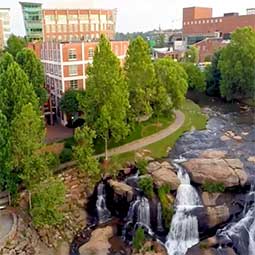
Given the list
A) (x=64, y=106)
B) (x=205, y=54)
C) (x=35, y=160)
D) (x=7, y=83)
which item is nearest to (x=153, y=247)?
(x=35, y=160)

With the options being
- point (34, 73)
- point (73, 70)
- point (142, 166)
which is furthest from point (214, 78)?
point (142, 166)

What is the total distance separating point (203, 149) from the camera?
32594 millimetres

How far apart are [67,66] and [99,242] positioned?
23.4 m

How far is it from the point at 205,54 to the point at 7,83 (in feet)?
240

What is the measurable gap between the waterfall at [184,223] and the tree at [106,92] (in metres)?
6.82

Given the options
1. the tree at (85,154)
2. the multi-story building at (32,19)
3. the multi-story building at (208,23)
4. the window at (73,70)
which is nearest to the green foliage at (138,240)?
the tree at (85,154)

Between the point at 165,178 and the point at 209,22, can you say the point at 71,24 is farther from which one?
the point at 209,22

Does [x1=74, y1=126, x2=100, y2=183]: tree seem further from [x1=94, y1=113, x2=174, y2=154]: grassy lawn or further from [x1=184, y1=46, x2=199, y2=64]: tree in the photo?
[x1=184, y1=46, x2=199, y2=64]: tree

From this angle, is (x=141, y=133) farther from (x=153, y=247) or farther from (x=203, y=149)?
(x=153, y=247)

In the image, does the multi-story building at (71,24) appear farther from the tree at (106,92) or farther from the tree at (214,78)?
the tree at (106,92)

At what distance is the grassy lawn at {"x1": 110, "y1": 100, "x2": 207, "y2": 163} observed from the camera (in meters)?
31.4

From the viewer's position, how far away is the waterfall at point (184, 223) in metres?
23.5

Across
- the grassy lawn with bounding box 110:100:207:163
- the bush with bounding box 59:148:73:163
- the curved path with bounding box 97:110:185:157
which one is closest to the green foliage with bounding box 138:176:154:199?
the grassy lawn with bounding box 110:100:207:163

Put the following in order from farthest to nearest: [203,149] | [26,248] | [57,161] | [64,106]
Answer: [64,106]
[203,149]
[57,161]
[26,248]
